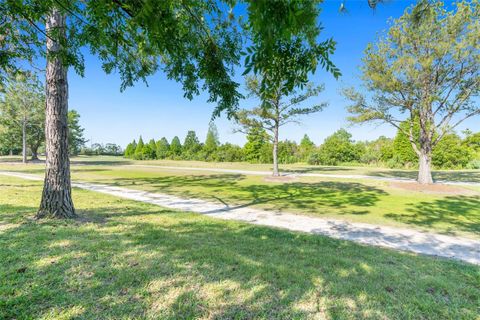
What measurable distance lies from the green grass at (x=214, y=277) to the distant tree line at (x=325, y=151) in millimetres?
11625

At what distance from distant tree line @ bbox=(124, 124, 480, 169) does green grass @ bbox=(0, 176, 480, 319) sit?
1162 cm

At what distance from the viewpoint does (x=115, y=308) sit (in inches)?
80.6

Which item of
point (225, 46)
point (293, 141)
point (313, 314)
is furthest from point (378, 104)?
point (293, 141)

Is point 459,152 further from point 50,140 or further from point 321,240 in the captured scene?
point 50,140

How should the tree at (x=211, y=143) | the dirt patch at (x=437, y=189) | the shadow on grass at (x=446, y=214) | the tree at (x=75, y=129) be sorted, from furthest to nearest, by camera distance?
the tree at (x=211, y=143), the tree at (x=75, y=129), the dirt patch at (x=437, y=189), the shadow on grass at (x=446, y=214)

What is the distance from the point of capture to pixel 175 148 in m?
45.9

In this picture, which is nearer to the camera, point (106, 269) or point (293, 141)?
point (106, 269)

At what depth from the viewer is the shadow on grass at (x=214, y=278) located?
2.09 meters

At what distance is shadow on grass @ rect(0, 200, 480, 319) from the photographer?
2.09 metres

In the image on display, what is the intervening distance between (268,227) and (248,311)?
2.94 metres

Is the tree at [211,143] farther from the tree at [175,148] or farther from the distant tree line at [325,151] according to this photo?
the tree at [175,148]

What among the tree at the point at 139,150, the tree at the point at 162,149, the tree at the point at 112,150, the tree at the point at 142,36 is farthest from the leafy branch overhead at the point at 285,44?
the tree at the point at 112,150

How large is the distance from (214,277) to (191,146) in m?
42.6

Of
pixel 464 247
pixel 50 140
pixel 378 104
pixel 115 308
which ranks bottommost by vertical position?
pixel 464 247
